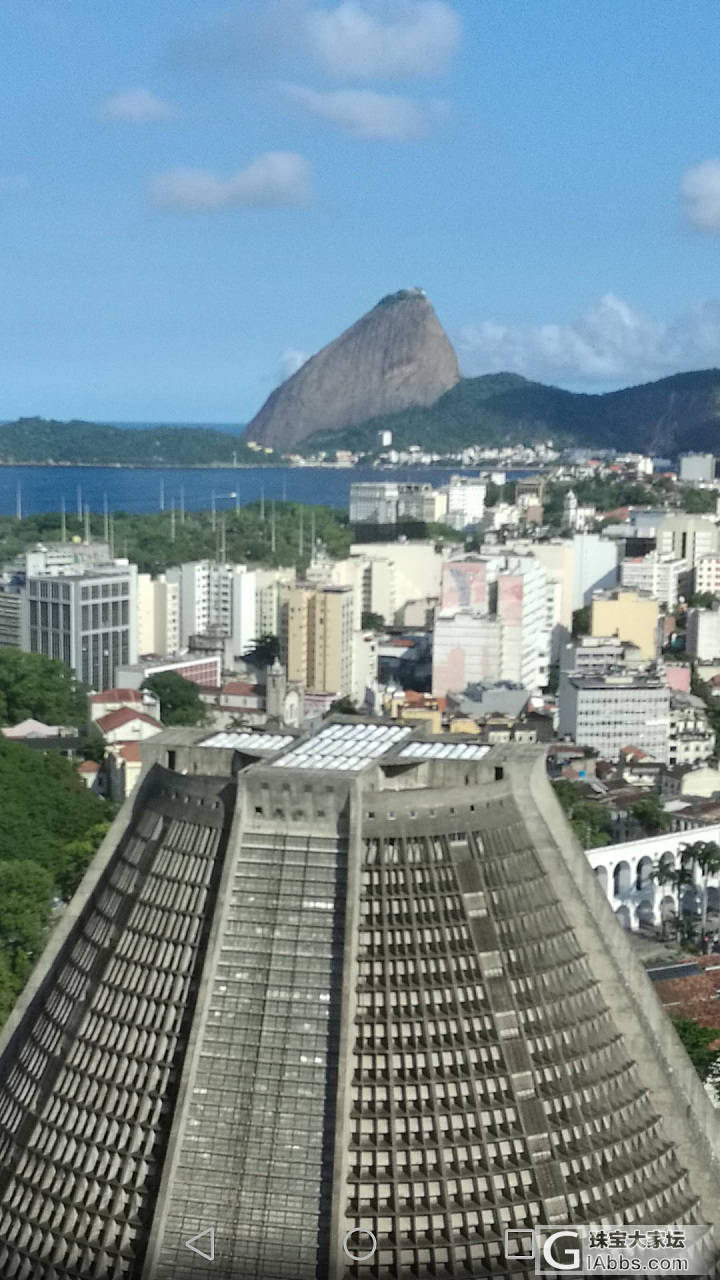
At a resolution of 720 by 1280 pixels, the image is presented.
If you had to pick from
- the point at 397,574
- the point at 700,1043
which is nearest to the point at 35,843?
the point at 700,1043

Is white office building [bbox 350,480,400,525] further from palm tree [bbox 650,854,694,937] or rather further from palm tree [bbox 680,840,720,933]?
palm tree [bbox 650,854,694,937]

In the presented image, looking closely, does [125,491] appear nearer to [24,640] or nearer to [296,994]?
[24,640]

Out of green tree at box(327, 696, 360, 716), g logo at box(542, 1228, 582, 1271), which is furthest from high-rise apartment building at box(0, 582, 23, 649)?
g logo at box(542, 1228, 582, 1271)

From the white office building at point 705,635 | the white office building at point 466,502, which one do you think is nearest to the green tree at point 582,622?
the white office building at point 705,635

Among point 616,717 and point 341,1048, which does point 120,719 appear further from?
point 341,1048

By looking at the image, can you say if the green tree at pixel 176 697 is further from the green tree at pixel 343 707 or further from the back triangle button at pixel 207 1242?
the back triangle button at pixel 207 1242
